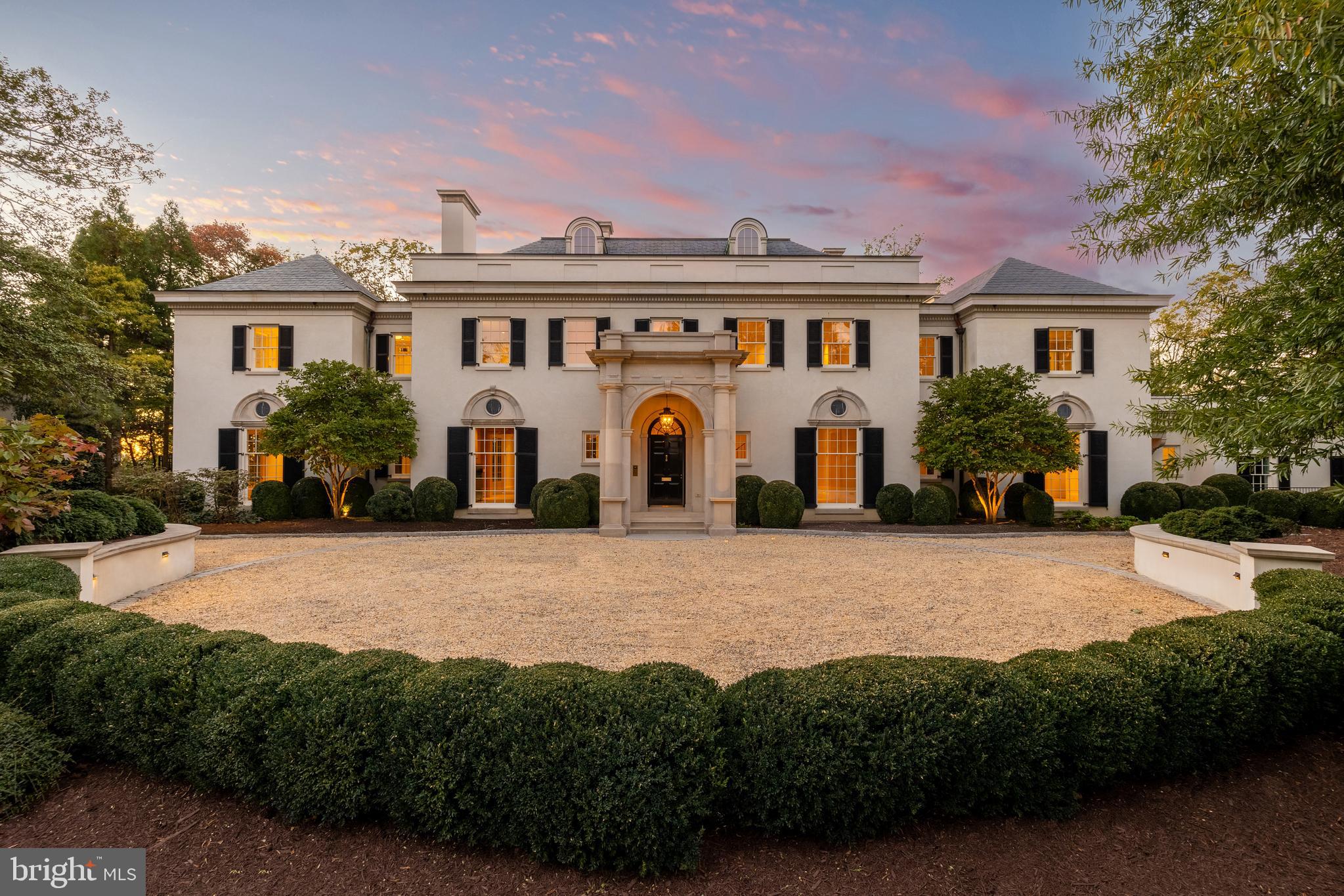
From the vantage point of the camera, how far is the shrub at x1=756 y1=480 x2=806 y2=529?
1561cm

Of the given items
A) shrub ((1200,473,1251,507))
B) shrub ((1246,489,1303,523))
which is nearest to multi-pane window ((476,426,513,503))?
shrub ((1246,489,1303,523))

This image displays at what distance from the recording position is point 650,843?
2.51 metres

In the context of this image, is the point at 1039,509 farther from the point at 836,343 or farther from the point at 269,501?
the point at 269,501

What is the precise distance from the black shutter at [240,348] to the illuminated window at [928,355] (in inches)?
880

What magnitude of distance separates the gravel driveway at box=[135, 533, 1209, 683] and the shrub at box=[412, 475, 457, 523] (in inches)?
156

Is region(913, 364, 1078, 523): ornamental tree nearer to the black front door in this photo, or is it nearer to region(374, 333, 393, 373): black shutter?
the black front door

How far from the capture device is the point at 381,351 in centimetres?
1881

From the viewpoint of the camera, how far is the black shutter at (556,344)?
1761 centimetres

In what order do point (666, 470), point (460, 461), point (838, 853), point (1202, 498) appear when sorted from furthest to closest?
point (666, 470) < point (460, 461) < point (1202, 498) < point (838, 853)

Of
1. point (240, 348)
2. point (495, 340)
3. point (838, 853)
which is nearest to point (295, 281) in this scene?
point (240, 348)

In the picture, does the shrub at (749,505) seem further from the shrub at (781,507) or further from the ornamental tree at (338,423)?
the ornamental tree at (338,423)

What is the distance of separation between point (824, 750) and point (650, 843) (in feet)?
3.04

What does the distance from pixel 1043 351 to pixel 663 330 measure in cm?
1239

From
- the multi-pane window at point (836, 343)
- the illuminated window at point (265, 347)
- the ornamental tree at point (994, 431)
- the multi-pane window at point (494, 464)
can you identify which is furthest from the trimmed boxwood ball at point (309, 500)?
the ornamental tree at point (994, 431)
